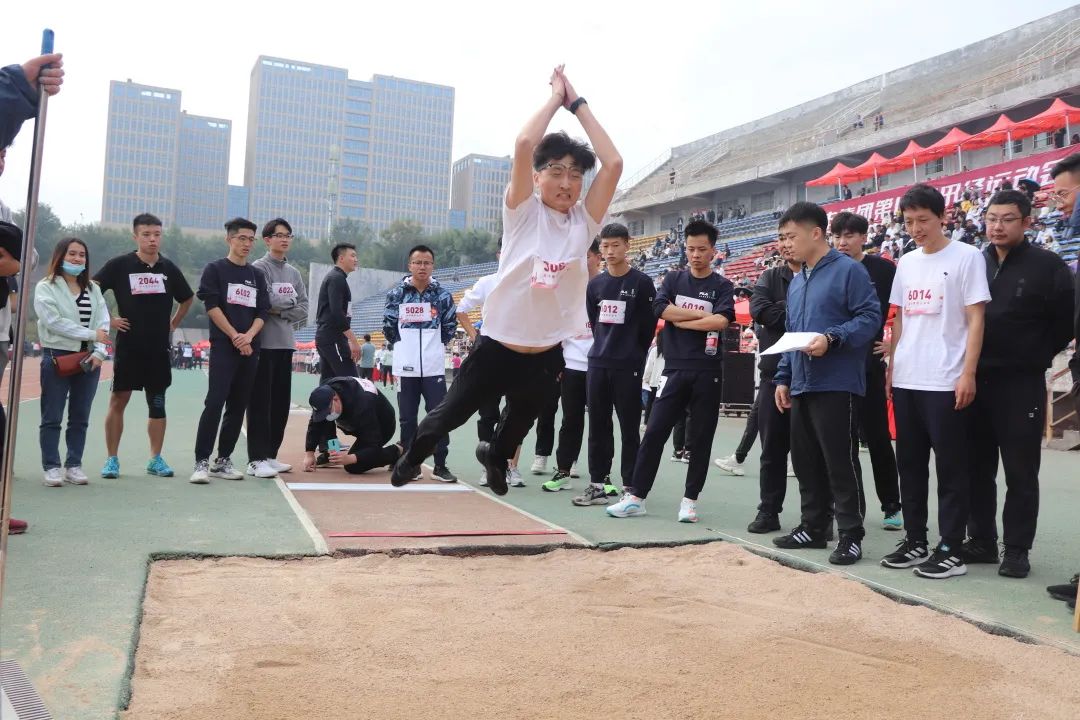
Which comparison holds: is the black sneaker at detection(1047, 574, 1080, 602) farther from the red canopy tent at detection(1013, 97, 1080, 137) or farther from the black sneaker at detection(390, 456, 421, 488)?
the red canopy tent at detection(1013, 97, 1080, 137)

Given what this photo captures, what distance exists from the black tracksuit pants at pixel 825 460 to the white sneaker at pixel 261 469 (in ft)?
12.2

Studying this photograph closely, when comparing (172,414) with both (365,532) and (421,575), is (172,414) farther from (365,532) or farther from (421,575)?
(421,575)

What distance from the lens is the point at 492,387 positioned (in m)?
3.83

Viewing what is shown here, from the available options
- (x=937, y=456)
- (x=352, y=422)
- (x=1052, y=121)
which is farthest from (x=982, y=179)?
(x=937, y=456)

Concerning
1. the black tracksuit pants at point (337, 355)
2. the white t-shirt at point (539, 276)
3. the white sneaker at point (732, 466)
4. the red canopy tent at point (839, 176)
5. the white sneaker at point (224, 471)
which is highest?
the red canopy tent at point (839, 176)

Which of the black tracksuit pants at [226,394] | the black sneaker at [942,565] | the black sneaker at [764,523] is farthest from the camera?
the black tracksuit pants at [226,394]

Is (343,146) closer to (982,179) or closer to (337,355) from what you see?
(982,179)

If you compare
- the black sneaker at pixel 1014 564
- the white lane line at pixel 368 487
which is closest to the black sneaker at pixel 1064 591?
the black sneaker at pixel 1014 564

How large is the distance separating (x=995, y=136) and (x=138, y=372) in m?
27.7

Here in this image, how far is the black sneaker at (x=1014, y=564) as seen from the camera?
12.5ft

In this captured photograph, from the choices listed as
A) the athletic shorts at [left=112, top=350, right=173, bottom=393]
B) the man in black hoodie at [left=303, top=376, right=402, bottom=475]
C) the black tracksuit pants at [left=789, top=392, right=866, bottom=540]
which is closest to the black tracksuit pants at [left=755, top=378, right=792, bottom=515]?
the black tracksuit pants at [left=789, top=392, right=866, bottom=540]

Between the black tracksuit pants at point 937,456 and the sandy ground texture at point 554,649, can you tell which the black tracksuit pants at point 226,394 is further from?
the black tracksuit pants at point 937,456

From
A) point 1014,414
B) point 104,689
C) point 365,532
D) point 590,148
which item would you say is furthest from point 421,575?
point 1014,414

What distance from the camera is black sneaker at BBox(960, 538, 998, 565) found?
13.5ft
